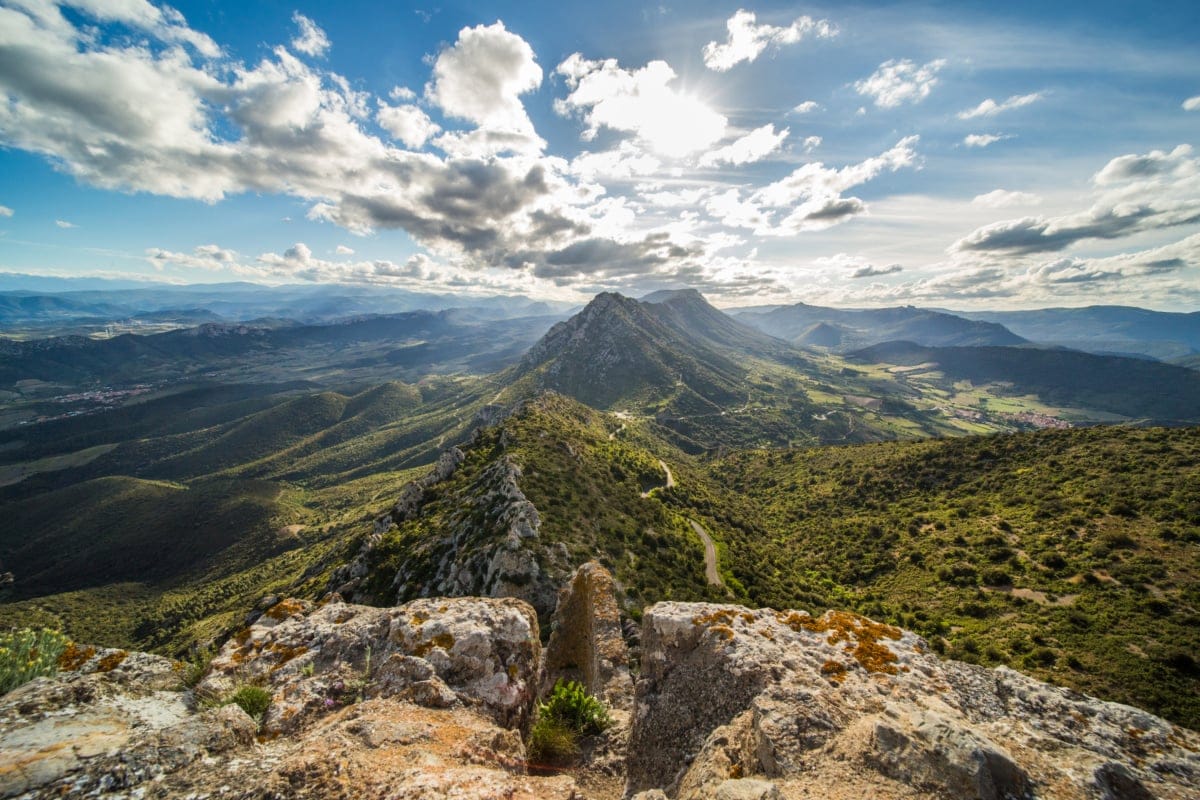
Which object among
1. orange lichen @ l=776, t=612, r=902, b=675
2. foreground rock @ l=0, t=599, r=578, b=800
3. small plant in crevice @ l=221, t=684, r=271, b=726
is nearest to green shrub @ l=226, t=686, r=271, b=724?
small plant in crevice @ l=221, t=684, r=271, b=726

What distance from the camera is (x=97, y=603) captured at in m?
134

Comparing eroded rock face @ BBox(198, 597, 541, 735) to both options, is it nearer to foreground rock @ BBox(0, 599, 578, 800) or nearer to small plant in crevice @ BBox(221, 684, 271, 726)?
foreground rock @ BBox(0, 599, 578, 800)

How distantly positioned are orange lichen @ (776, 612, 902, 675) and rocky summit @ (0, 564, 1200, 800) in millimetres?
87

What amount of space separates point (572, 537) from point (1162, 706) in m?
44.8

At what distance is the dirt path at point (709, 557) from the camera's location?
192ft

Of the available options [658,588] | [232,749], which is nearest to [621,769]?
[232,749]

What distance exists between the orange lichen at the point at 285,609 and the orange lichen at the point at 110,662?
591cm

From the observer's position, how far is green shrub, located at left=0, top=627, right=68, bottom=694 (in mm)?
9141

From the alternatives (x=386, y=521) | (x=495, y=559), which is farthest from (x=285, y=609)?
(x=386, y=521)

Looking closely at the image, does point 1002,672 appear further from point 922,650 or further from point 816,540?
point 816,540

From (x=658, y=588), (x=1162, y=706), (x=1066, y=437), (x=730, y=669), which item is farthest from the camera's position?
(x=1066, y=437)

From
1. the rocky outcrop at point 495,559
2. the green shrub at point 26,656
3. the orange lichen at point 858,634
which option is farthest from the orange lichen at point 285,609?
the orange lichen at point 858,634

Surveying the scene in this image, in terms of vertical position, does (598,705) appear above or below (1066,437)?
above

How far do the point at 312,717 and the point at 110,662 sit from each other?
5.47 meters
